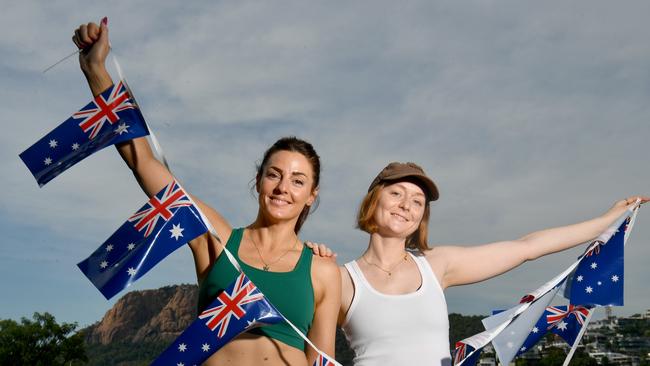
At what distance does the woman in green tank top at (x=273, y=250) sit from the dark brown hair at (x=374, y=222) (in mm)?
989

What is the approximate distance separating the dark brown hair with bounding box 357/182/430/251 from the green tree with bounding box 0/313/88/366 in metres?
55.4

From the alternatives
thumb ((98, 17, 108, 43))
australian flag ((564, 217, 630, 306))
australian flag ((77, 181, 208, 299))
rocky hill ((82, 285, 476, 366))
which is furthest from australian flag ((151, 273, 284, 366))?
rocky hill ((82, 285, 476, 366))

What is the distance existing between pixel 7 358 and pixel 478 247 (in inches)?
2256

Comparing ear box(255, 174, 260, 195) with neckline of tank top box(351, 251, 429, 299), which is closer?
ear box(255, 174, 260, 195)

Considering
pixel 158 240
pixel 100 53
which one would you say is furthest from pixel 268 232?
pixel 100 53

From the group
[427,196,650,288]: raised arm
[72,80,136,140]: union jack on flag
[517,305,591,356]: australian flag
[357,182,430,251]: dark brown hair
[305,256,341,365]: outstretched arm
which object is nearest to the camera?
[305,256,341,365]: outstretched arm

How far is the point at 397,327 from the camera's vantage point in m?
5.66

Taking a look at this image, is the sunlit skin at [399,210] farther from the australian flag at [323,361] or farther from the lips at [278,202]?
the australian flag at [323,361]

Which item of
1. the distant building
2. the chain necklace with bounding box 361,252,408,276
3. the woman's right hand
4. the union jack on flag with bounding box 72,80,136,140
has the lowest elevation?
the chain necklace with bounding box 361,252,408,276

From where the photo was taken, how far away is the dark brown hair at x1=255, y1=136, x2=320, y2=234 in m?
5.29

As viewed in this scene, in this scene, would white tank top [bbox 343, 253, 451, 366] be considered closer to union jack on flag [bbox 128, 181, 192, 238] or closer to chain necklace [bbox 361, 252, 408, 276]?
chain necklace [bbox 361, 252, 408, 276]

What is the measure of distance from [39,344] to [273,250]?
58211mm

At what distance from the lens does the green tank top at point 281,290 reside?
4906 mm

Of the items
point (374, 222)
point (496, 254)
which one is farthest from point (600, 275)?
point (374, 222)
